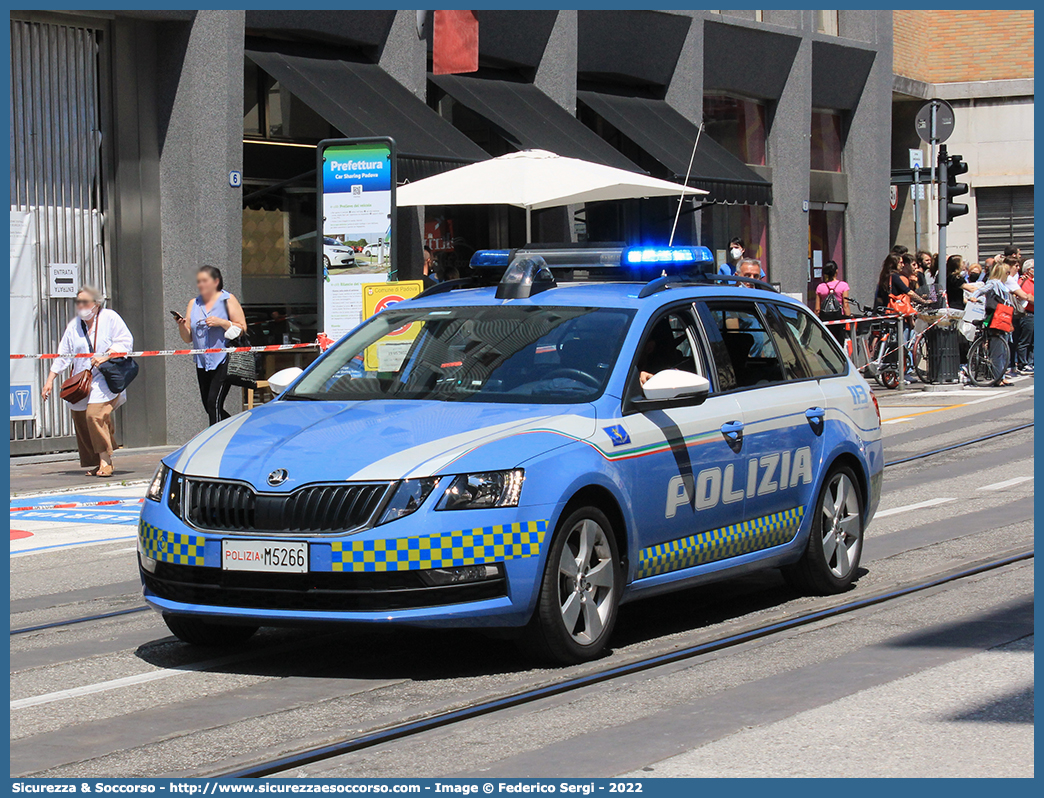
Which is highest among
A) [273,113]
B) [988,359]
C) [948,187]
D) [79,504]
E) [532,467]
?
[273,113]

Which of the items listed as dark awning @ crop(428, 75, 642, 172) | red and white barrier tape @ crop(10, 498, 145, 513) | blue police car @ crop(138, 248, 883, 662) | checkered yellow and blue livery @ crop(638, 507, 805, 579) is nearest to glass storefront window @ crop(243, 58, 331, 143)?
dark awning @ crop(428, 75, 642, 172)

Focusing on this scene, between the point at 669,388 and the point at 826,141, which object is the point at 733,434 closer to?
the point at 669,388

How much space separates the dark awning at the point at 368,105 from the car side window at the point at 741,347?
10701mm

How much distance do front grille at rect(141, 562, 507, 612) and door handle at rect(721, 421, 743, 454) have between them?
1.78 metres

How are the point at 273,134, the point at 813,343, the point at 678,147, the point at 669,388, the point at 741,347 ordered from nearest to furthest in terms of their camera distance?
the point at 669,388 < the point at 741,347 < the point at 813,343 < the point at 273,134 < the point at 678,147

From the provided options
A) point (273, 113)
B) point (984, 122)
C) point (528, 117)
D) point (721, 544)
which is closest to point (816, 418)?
point (721, 544)

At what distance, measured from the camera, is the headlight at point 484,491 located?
6.30m

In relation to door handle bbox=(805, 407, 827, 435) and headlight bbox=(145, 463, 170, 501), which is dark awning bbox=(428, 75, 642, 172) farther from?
headlight bbox=(145, 463, 170, 501)

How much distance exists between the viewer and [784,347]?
8617mm

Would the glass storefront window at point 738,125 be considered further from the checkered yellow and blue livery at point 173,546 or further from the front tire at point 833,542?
the checkered yellow and blue livery at point 173,546

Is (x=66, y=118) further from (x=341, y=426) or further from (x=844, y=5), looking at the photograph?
(x=844, y=5)

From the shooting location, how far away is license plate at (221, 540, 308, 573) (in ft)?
20.7

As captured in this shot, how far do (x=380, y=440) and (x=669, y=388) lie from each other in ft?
4.54

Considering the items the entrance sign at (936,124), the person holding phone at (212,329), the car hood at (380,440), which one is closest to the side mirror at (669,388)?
the car hood at (380,440)
